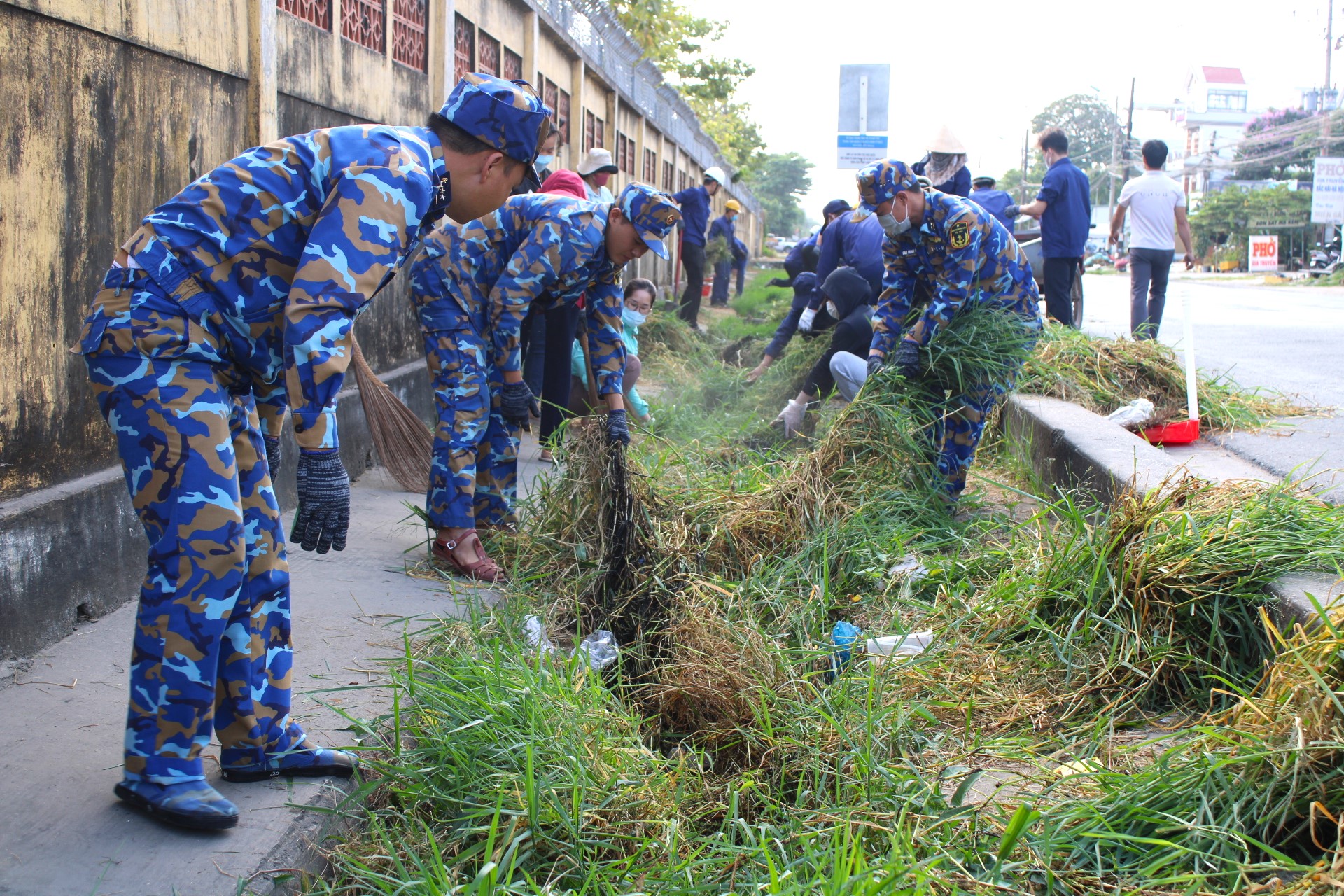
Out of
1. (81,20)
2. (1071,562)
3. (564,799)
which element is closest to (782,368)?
(1071,562)

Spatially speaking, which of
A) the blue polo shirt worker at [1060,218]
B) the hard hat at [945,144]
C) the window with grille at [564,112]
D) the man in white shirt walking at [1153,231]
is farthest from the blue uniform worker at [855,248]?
the window with grille at [564,112]

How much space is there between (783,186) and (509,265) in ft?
328

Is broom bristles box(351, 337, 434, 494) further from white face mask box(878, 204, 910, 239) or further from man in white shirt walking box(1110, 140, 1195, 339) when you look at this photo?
man in white shirt walking box(1110, 140, 1195, 339)

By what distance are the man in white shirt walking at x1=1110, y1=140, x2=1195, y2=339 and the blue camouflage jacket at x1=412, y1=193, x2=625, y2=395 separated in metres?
5.18

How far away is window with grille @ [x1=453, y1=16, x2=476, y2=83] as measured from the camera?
21.5 ft

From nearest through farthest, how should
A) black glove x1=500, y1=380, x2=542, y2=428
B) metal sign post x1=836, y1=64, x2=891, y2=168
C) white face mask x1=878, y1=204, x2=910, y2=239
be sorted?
black glove x1=500, y1=380, x2=542, y2=428 < white face mask x1=878, y1=204, x2=910, y2=239 < metal sign post x1=836, y1=64, x2=891, y2=168

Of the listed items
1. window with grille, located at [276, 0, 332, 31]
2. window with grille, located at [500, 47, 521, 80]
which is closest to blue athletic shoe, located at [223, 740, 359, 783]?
window with grille, located at [276, 0, 332, 31]

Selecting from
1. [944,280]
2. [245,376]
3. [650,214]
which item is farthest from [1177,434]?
[245,376]

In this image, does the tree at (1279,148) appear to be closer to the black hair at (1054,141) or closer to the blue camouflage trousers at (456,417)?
the black hair at (1054,141)

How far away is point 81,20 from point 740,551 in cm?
256

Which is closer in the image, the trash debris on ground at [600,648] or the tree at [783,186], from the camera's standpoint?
the trash debris on ground at [600,648]

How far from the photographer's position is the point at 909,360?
4336mm

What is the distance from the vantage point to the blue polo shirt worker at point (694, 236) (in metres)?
11.7

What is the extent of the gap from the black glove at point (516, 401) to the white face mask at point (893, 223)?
1.63 metres
